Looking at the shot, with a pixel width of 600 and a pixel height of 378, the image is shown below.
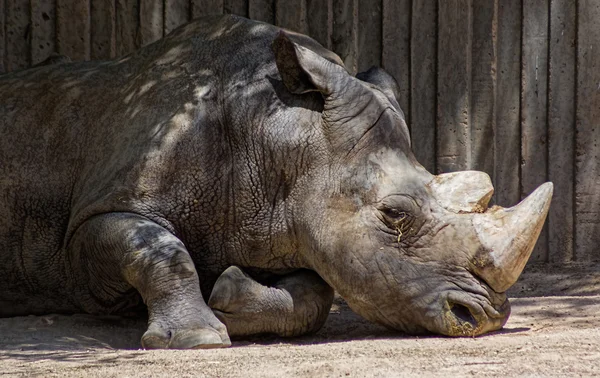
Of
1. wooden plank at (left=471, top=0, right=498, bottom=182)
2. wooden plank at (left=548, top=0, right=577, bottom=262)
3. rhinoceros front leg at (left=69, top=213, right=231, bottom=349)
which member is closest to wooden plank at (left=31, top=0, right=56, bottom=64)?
rhinoceros front leg at (left=69, top=213, right=231, bottom=349)

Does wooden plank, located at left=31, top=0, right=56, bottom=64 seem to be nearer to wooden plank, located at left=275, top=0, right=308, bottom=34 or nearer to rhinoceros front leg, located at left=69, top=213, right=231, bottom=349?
wooden plank, located at left=275, top=0, right=308, bottom=34

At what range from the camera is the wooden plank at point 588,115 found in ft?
28.9

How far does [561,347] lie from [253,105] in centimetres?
263

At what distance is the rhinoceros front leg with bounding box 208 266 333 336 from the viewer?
654cm

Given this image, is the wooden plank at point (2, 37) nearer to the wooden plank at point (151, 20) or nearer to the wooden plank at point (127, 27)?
the wooden plank at point (127, 27)

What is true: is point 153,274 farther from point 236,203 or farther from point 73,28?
point 73,28

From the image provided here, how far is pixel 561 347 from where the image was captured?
523cm

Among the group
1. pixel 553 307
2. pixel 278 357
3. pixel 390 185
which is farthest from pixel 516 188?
pixel 278 357

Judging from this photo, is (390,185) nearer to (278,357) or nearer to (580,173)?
(278,357)

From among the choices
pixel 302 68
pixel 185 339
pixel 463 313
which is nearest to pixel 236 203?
pixel 302 68

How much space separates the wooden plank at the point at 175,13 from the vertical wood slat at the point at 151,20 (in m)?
0.04

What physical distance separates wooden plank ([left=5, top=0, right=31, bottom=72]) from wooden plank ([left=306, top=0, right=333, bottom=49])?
7.09 ft

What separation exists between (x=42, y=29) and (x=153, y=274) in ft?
9.92

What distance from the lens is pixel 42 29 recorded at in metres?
8.68
